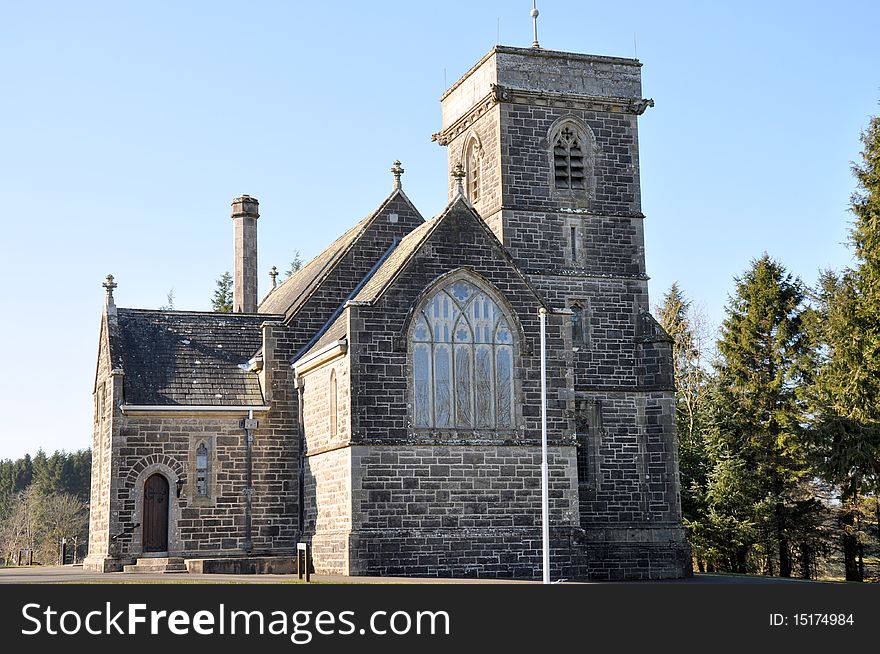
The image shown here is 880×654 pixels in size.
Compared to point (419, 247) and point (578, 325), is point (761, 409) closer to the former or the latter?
point (578, 325)

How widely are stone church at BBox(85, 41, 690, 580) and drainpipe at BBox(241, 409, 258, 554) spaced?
0.19 feet

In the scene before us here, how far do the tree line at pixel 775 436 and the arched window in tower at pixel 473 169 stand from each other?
40.1ft

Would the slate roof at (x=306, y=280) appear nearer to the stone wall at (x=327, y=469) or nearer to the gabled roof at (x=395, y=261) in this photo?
the gabled roof at (x=395, y=261)

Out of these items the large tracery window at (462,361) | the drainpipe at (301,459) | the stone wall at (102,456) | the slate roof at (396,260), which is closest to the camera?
the large tracery window at (462,361)

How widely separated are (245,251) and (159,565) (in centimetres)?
1537

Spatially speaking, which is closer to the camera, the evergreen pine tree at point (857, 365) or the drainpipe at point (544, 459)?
the drainpipe at point (544, 459)

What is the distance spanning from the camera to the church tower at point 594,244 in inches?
1415

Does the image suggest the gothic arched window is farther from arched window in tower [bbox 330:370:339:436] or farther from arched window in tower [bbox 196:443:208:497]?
arched window in tower [bbox 196:443:208:497]

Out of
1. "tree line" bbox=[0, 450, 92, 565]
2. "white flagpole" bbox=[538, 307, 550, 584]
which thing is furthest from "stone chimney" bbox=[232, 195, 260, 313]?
"tree line" bbox=[0, 450, 92, 565]

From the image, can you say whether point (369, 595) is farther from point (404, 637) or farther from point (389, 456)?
point (389, 456)

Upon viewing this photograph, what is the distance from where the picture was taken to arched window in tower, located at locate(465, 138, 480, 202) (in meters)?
38.1

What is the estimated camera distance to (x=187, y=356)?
37.1 meters

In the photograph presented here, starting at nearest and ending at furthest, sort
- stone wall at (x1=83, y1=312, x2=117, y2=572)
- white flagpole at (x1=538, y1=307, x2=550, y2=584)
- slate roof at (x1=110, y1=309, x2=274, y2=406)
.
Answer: white flagpole at (x1=538, y1=307, x2=550, y2=584) → stone wall at (x1=83, y1=312, x2=117, y2=572) → slate roof at (x1=110, y1=309, x2=274, y2=406)

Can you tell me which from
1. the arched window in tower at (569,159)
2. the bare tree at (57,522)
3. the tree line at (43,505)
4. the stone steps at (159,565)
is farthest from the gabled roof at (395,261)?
the bare tree at (57,522)
